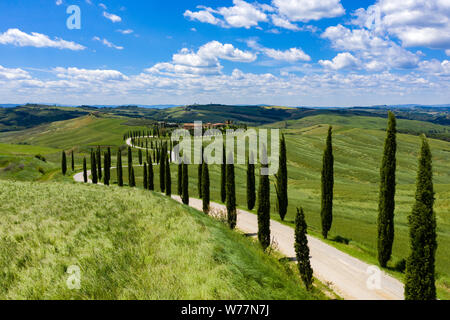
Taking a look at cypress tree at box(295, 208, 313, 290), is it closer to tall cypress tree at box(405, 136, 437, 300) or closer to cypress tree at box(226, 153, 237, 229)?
tall cypress tree at box(405, 136, 437, 300)

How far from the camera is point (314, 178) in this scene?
95.6 m

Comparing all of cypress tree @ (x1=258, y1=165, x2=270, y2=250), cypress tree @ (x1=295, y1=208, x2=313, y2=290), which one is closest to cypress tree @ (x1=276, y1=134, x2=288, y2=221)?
cypress tree @ (x1=258, y1=165, x2=270, y2=250)

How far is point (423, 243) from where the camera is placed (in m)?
17.9

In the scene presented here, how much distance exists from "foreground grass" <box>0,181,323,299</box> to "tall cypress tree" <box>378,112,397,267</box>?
11187mm

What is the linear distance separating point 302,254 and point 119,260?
13774 millimetres

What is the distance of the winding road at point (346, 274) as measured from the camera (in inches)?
779

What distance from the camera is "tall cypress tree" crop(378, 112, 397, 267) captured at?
25188 millimetres

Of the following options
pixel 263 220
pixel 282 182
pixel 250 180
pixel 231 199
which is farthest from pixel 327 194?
pixel 250 180

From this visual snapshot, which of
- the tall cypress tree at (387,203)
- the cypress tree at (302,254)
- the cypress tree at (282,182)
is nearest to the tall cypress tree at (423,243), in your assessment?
the cypress tree at (302,254)

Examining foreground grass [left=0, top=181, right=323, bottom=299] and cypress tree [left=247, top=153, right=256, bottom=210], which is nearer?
foreground grass [left=0, top=181, right=323, bottom=299]

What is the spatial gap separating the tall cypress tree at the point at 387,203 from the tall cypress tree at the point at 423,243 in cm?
701

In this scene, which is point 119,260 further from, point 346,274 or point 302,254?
point 346,274

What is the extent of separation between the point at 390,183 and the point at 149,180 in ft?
175

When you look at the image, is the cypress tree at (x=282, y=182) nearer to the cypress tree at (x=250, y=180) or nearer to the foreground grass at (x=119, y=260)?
the cypress tree at (x=250, y=180)
